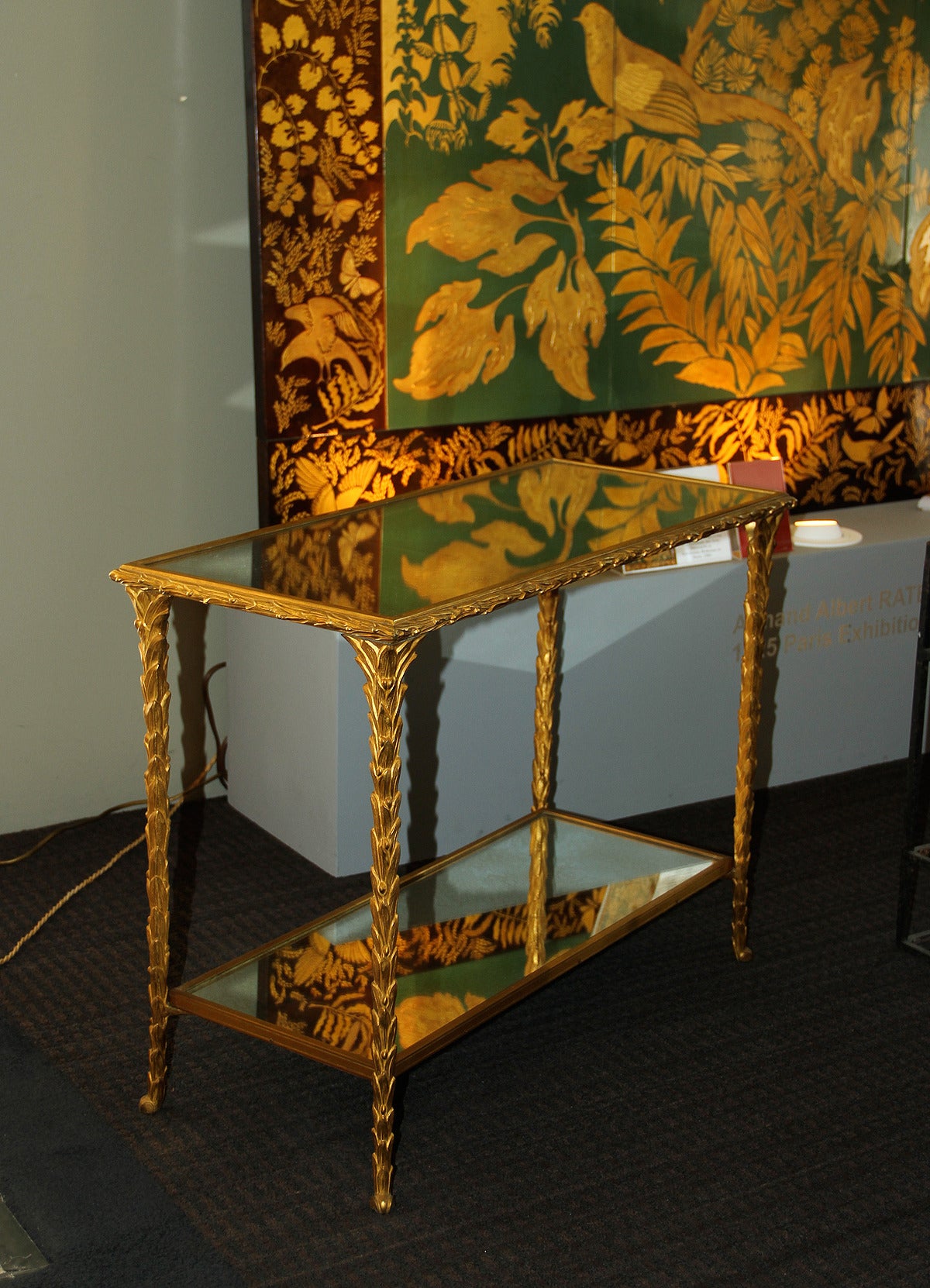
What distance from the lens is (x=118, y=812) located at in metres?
3.44

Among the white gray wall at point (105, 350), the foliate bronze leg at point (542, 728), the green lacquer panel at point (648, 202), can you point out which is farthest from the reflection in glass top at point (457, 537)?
the white gray wall at point (105, 350)

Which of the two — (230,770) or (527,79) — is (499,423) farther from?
(230,770)

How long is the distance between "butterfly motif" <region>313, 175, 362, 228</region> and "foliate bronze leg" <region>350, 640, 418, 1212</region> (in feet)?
5.07

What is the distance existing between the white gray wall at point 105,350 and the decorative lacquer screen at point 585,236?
0.58ft

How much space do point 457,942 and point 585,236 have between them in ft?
6.09

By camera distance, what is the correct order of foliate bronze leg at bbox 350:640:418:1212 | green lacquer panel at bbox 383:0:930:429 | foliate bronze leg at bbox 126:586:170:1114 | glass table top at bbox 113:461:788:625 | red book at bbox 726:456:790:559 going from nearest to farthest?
1. foliate bronze leg at bbox 350:640:418:1212
2. glass table top at bbox 113:461:788:625
3. foliate bronze leg at bbox 126:586:170:1114
4. green lacquer panel at bbox 383:0:930:429
5. red book at bbox 726:456:790:559

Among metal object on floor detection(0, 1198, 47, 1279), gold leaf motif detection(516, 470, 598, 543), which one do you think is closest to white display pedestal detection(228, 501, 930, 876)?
gold leaf motif detection(516, 470, 598, 543)

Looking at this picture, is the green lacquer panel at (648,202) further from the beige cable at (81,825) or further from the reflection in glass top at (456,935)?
the reflection in glass top at (456,935)

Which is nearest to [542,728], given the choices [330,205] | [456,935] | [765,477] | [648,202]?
[456,935]

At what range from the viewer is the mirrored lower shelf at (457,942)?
7.19 ft

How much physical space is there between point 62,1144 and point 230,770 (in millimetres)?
1315

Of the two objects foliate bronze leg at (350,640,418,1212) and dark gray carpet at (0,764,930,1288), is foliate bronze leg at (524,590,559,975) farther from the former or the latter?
foliate bronze leg at (350,640,418,1212)

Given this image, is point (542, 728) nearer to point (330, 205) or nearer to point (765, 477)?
point (765, 477)

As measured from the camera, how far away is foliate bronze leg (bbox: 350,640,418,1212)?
185 cm
